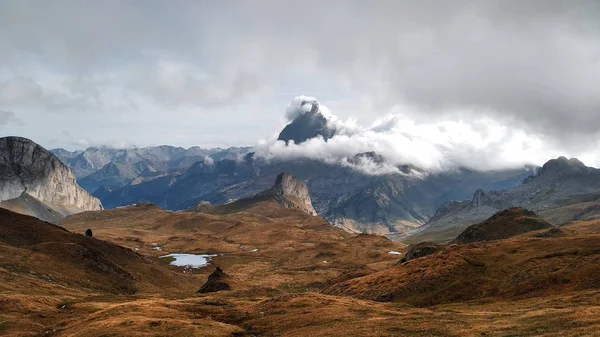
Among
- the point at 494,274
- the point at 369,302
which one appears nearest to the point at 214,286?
the point at 369,302

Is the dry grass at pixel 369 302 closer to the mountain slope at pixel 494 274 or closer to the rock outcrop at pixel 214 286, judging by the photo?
the mountain slope at pixel 494 274

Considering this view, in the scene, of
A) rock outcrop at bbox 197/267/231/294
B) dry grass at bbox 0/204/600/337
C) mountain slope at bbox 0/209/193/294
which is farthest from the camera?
rock outcrop at bbox 197/267/231/294

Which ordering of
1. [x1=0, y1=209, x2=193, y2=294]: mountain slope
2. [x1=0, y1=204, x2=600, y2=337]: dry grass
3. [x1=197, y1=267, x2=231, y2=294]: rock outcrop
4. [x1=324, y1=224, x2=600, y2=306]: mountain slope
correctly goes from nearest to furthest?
[x1=0, y1=204, x2=600, y2=337]: dry grass → [x1=324, y1=224, x2=600, y2=306]: mountain slope → [x1=0, y1=209, x2=193, y2=294]: mountain slope → [x1=197, y1=267, x2=231, y2=294]: rock outcrop

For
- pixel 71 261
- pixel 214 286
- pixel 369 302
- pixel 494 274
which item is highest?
pixel 494 274

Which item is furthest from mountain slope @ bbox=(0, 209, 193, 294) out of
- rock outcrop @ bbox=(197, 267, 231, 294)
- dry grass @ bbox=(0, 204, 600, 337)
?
rock outcrop @ bbox=(197, 267, 231, 294)

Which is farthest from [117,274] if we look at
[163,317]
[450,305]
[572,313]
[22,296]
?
[572,313]

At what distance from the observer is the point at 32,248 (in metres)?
138

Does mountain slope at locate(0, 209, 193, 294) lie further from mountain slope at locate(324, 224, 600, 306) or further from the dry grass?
mountain slope at locate(324, 224, 600, 306)

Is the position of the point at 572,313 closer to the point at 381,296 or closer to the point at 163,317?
the point at 381,296

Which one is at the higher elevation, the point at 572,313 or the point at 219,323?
the point at 572,313

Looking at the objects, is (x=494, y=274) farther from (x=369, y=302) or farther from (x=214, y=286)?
(x=214, y=286)

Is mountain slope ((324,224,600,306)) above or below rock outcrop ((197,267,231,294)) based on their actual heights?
above

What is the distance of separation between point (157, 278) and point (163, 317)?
88.5 m

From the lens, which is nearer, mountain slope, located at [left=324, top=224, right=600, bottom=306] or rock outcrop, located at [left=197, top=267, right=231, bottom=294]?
mountain slope, located at [left=324, top=224, right=600, bottom=306]
